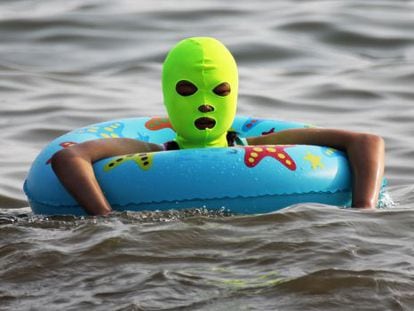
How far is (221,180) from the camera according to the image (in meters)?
5.55

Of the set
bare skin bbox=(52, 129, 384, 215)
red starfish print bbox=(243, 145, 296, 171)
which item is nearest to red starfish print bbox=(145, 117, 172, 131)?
bare skin bbox=(52, 129, 384, 215)

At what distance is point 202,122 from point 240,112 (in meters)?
3.95

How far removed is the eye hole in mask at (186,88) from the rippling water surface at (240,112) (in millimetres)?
592

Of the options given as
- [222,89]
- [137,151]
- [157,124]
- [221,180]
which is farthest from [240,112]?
[221,180]

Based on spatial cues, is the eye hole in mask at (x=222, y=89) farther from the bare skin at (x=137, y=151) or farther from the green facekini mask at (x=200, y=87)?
the bare skin at (x=137, y=151)

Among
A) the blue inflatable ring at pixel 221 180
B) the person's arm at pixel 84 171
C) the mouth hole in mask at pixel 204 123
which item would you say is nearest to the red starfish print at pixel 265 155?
the blue inflatable ring at pixel 221 180

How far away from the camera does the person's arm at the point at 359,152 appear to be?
5680mm

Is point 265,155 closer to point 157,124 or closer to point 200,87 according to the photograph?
point 200,87

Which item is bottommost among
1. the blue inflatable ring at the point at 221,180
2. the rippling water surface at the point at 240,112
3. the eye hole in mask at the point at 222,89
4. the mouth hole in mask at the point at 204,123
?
A: the rippling water surface at the point at 240,112

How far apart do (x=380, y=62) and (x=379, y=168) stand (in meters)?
6.01

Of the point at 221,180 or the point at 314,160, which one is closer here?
the point at 221,180

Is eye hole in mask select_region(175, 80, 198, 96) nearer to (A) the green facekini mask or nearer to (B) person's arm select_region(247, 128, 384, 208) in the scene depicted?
(A) the green facekini mask

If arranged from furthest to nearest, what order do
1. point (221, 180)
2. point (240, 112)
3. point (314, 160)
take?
point (240, 112)
point (314, 160)
point (221, 180)

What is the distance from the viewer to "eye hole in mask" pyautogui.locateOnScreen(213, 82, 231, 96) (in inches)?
227
